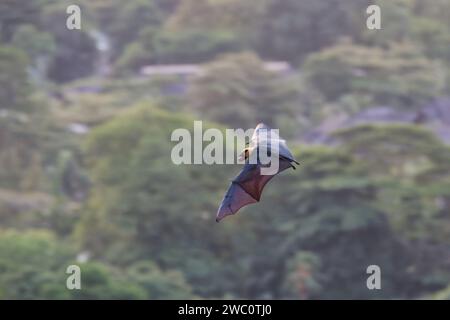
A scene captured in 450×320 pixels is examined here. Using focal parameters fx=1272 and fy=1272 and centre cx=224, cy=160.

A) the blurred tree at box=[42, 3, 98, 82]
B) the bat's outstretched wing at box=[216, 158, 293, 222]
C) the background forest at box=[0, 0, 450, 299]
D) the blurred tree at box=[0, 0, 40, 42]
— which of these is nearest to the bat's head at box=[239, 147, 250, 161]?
the bat's outstretched wing at box=[216, 158, 293, 222]

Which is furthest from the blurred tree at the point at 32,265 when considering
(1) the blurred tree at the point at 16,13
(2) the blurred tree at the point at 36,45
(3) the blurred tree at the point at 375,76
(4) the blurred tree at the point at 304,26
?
(4) the blurred tree at the point at 304,26

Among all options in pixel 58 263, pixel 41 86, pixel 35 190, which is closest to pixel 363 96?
pixel 41 86

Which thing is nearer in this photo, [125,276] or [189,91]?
[125,276]

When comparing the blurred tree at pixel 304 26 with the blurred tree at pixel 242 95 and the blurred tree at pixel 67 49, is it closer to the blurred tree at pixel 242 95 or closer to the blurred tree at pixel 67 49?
the blurred tree at pixel 67 49

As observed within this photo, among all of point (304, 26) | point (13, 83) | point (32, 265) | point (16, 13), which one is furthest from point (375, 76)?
point (32, 265)

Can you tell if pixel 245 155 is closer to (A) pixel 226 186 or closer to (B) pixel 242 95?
(A) pixel 226 186

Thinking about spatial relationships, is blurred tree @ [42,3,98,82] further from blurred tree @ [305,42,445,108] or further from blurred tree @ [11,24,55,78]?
blurred tree @ [305,42,445,108]
